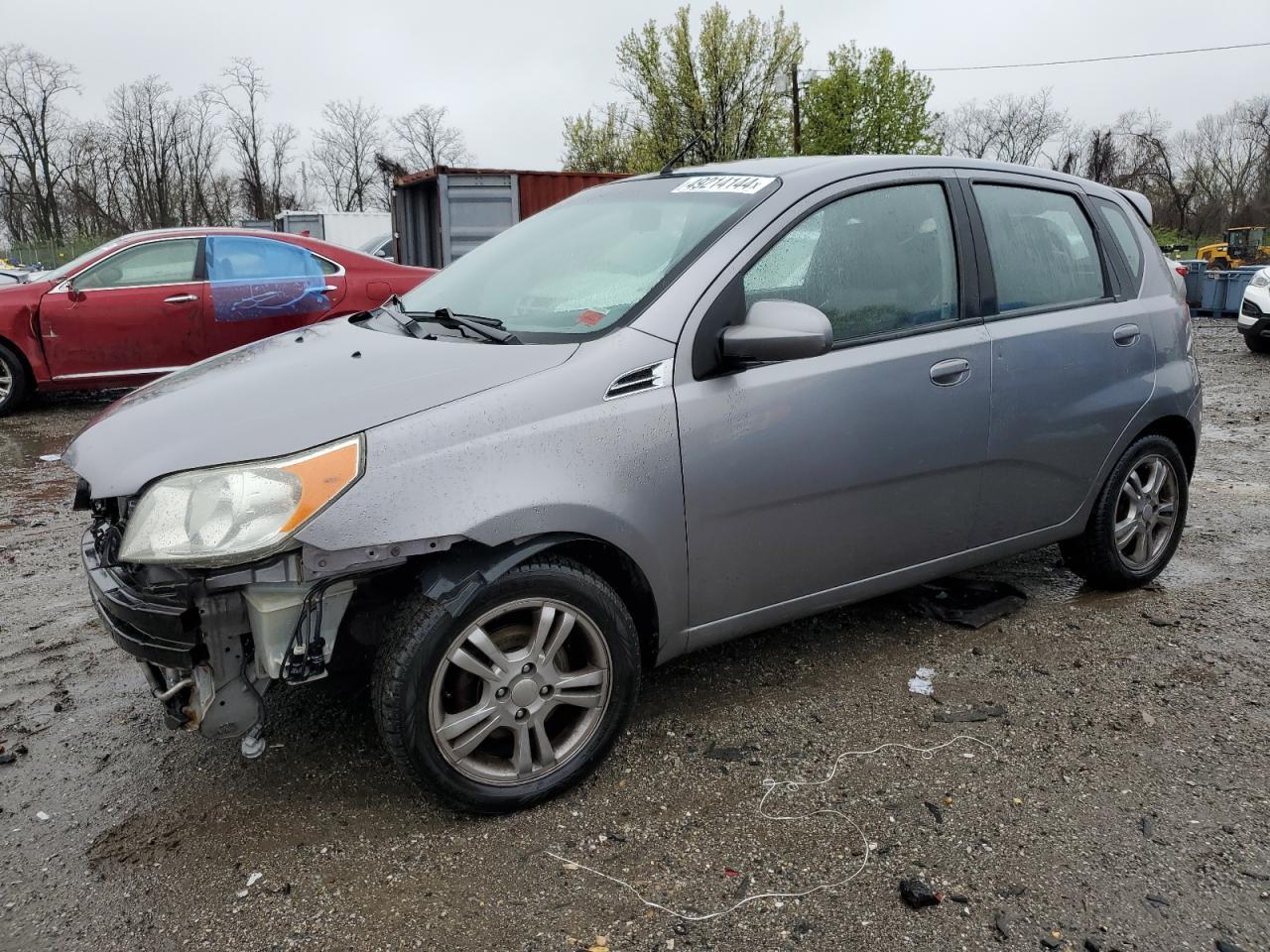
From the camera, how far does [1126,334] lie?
3.86 metres

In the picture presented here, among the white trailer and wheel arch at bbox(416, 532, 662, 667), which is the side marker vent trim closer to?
wheel arch at bbox(416, 532, 662, 667)

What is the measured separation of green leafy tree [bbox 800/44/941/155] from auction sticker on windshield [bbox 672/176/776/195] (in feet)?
110

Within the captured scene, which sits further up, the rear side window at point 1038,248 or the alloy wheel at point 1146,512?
the rear side window at point 1038,248

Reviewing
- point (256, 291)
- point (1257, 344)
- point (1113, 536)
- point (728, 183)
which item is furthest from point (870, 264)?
point (1257, 344)

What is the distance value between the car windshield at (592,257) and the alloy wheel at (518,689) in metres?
0.83

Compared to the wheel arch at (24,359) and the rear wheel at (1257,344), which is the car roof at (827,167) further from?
the rear wheel at (1257,344)

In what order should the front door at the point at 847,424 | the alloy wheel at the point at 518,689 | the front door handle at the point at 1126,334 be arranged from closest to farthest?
the alloy wheel at the point at 518,689, the front door at the point at 847,424, the front door handle at the point at 1126,334

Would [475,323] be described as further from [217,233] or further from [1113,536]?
[217,233]

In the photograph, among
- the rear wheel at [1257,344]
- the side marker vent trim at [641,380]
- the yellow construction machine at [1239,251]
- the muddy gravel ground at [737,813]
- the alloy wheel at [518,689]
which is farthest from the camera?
the yellow construction machine at [1239,251]

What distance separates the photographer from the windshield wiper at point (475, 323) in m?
2.85

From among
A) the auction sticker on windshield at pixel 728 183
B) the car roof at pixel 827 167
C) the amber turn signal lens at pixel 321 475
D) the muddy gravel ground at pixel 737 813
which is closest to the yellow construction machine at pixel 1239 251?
the car roof at pixel 827 167

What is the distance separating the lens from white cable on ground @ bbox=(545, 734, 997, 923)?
7.52ft

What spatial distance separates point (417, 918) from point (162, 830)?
2.71 feet

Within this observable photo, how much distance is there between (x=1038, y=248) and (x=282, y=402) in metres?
2.77
